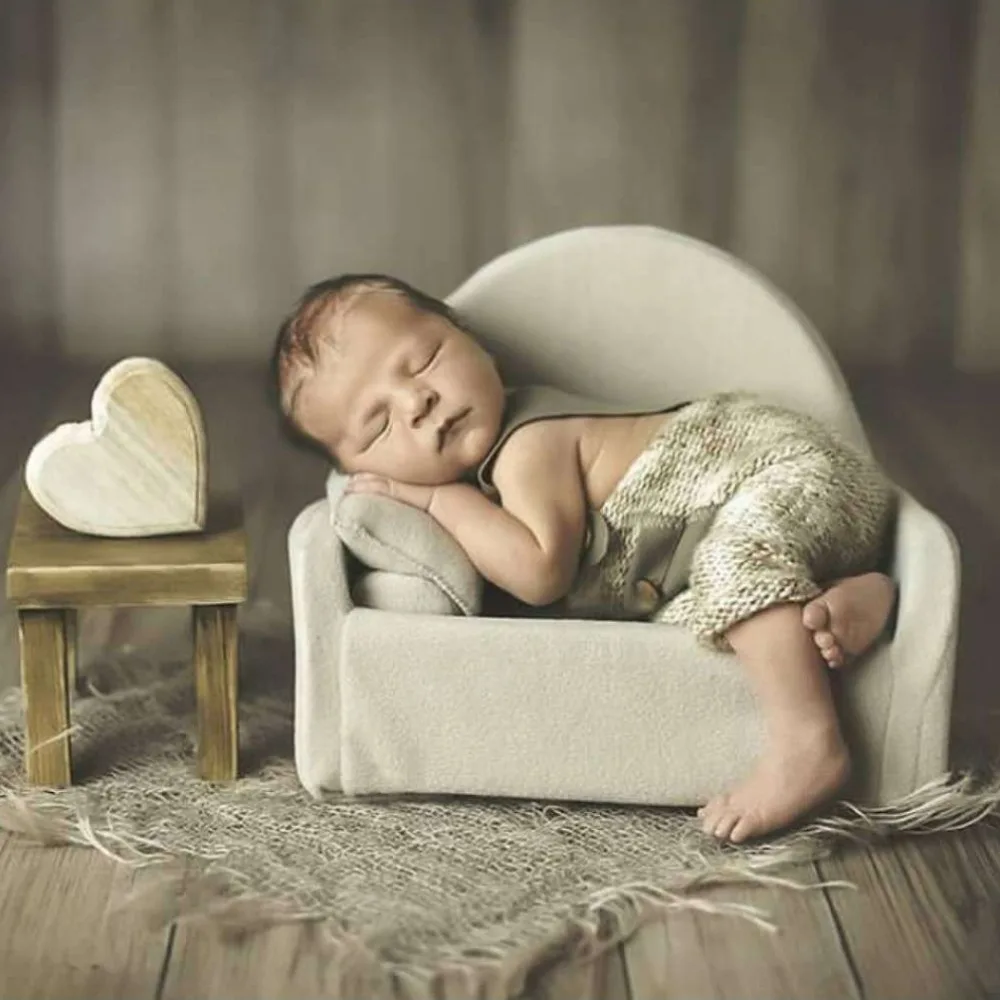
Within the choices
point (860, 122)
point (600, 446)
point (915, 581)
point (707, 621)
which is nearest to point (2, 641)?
point (600, 446)

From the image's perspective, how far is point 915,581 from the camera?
5.32 ft

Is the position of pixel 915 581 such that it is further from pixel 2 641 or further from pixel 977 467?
pixel 977 467

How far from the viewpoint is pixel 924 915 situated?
4.96 ft

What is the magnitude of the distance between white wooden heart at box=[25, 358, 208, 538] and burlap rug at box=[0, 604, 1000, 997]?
0.77 feet

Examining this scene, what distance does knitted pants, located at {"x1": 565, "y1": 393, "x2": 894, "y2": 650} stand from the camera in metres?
1.66

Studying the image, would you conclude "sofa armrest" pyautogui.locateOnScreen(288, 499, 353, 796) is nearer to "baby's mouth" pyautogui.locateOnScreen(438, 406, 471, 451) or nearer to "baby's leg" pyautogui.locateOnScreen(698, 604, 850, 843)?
"baby's mouth" pyautogui.locateOnScreen(438, 406, 471, 451)

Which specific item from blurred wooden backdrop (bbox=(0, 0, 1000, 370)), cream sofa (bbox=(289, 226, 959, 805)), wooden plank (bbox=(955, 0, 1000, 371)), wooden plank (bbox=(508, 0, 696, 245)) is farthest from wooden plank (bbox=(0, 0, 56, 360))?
cream sofa (bbox=(289, 226, 959, 805))

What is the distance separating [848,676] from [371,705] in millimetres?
403

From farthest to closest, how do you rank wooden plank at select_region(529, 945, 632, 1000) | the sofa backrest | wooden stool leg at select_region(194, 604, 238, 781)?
the sofa backrest, wooden stool leg at select_region(194, 604, 238, 781), wooden plank at select_region(529, 945, 632, 1000)

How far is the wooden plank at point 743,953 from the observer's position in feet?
4.61

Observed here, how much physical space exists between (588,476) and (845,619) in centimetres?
29

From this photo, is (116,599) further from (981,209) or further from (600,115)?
(981,209)

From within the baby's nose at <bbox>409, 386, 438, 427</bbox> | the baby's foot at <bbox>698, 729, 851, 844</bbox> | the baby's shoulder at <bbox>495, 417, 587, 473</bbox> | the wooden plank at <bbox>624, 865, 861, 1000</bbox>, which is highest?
the baby's nose at <bbox>409, 386, 438, 427</bbox>

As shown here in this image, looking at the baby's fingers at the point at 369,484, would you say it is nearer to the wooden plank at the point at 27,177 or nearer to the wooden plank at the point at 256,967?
the wooden plank at the point at 256,967
